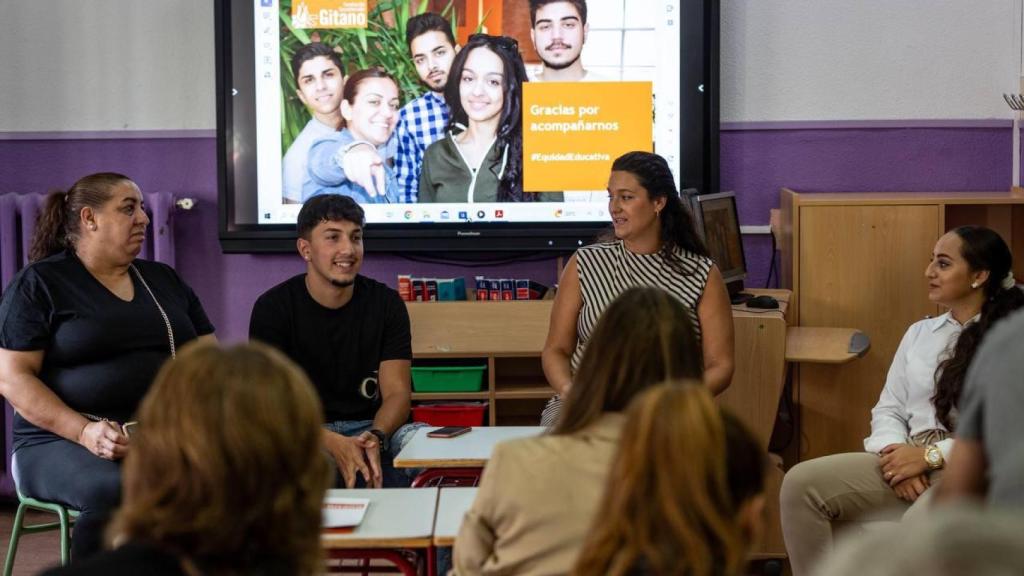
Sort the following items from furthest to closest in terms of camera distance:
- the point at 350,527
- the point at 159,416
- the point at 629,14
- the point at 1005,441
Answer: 1. the point at 629,14
2. the point at 350,527
3. the point at 1005,441
4. the point at 159,416

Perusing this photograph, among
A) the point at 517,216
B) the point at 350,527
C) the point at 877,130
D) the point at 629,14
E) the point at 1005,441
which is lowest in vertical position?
the point at 350,527

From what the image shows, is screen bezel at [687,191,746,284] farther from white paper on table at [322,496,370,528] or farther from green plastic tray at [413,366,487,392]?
white paper on table at [322,496,370,528]

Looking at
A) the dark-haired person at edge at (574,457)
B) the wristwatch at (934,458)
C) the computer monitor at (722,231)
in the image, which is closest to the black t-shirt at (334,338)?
the computer monitor at (722,231)

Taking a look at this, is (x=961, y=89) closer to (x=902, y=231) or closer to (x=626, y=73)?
(x=902, y=231)

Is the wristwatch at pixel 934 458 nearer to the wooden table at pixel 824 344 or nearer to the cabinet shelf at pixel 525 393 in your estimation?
the wooden table at pixel 824 344

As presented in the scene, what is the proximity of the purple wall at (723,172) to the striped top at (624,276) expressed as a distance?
4.30 feet

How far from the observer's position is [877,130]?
4828 mm

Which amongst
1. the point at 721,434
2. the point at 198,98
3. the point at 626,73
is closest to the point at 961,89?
the point at 626,73

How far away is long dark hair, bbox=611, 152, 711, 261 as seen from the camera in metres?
3.57

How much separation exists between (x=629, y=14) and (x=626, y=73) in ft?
0.71

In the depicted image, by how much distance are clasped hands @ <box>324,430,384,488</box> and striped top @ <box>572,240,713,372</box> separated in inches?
25.6

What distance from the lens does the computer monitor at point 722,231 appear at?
13.3 ft

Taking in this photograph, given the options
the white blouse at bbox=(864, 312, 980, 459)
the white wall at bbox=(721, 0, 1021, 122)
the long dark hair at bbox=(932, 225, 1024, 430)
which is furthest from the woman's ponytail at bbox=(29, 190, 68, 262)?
the white wall at bbox=(721, 0, 1021, 122)

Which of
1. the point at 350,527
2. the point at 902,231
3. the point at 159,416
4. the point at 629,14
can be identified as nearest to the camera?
the point at 159,416
